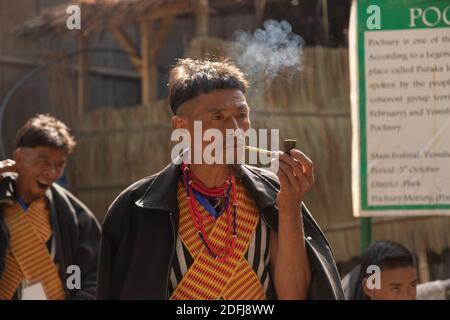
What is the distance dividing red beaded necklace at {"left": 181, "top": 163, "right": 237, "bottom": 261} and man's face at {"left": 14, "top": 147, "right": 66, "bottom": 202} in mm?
1690

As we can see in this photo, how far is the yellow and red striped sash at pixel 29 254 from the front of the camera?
4441 millimetres

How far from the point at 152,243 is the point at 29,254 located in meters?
1.77

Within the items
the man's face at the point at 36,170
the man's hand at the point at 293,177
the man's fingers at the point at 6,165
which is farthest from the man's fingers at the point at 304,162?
the man's face at the point at 36,170

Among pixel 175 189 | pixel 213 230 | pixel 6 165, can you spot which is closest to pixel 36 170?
pixel 6 165

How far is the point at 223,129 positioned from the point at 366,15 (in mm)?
1584

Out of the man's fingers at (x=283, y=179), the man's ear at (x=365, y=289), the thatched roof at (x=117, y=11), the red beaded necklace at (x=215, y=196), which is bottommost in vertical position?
the man's ear at (x=365, y=289)

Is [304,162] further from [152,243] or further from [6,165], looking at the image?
[6,165]

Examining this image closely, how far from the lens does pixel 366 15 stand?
4.24m

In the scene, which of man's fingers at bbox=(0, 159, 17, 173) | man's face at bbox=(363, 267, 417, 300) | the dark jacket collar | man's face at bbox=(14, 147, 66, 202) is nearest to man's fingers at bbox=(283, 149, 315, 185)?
the dark jacket collar

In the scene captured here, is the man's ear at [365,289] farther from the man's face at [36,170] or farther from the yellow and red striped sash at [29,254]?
the man's face at [36,170]

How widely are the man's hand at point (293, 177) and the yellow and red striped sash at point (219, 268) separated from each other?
23cm

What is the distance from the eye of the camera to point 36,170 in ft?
15.0

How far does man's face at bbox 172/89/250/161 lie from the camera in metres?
2.96
